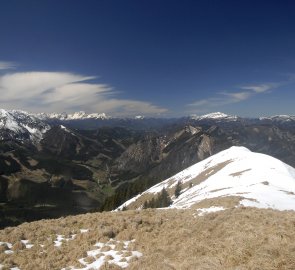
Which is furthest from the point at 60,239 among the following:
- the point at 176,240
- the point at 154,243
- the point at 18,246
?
the point at 176,240

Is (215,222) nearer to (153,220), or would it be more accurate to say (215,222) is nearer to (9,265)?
(153,220)

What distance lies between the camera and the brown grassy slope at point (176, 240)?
13961mm

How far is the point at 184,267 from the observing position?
1486cm

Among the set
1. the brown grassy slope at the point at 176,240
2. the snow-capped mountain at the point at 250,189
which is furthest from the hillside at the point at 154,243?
the snow-capped mountain at the point at 250,189

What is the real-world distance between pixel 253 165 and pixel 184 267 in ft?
248

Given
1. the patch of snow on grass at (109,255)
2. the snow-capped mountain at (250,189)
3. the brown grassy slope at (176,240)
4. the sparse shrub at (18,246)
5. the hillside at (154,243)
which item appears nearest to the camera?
the brown grassy slope at (176,240)

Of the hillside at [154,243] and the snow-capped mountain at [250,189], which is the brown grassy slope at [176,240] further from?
the snow-capped mountain at [250,189]

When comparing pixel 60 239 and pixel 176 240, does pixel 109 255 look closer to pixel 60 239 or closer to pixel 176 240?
pixel 176 240

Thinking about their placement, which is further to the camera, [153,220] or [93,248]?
[153,220]

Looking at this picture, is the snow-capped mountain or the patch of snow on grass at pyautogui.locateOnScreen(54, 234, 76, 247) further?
the snow-capped mountain

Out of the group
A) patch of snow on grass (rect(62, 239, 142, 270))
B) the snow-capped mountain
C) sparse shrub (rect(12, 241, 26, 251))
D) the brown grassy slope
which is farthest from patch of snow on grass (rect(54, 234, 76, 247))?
the snow-capped mountain

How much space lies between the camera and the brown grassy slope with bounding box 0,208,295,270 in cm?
1396

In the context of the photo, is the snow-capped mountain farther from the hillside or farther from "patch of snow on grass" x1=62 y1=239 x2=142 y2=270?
"patch of snow on grass" x1=62 y1=239 x2=142 y2=270

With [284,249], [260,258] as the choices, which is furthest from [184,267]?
[284,249]
